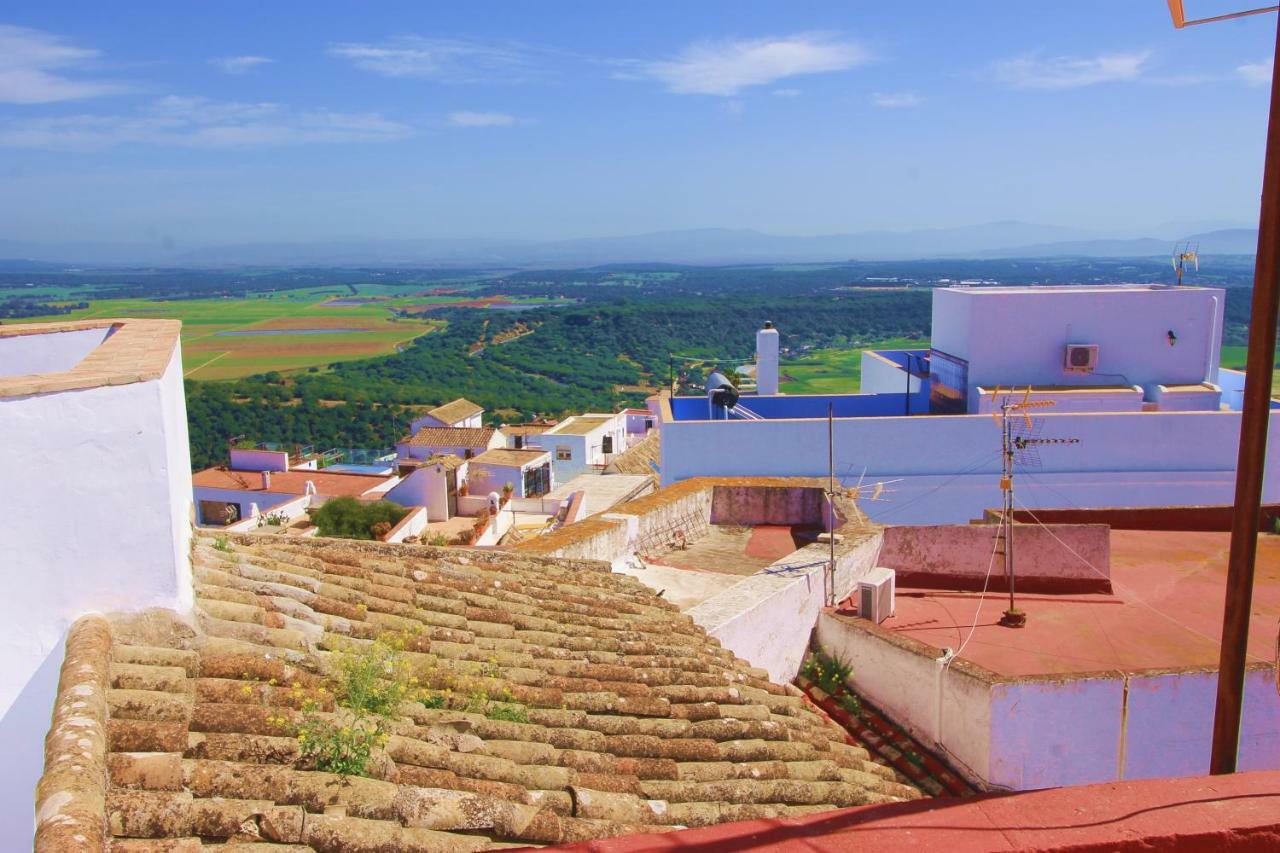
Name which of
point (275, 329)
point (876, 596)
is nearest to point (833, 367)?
point (876, 596)

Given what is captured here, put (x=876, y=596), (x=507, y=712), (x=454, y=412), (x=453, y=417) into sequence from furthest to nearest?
1. (x=454, y=412)
2. (x=453, y=417)
3. (x=876, y=596)
4. (x=507, y=712)

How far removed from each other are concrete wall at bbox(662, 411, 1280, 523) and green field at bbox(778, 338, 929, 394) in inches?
1569

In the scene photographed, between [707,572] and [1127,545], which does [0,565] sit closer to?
[707,572]

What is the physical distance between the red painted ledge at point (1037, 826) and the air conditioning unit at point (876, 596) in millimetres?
4661

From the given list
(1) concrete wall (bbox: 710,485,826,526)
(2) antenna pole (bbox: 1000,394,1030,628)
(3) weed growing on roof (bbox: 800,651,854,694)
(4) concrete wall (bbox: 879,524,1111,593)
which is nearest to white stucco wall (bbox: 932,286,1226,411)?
(2) antenna pole (bbox: 1000,394,1030,628)

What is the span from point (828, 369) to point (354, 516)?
6014cm

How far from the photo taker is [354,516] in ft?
72.6

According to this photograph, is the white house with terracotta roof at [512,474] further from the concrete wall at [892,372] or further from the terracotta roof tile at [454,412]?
the terracotta roof tile at [454,412]

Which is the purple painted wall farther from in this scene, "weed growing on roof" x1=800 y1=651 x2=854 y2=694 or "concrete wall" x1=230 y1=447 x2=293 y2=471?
"concrete wall" x1=230 y1=447 x2=293 y2=471

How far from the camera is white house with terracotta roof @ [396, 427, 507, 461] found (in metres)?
34.9

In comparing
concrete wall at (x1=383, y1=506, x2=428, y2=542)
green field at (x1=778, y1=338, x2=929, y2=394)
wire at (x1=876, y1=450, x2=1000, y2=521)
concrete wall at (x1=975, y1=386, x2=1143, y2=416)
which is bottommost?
green field at (x1=778, y1=338, x2=929, y2=394)

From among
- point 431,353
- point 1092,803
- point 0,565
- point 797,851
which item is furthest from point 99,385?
point 431,353

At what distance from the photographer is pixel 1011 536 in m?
8.21

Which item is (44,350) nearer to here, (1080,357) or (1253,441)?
(1253,441)
